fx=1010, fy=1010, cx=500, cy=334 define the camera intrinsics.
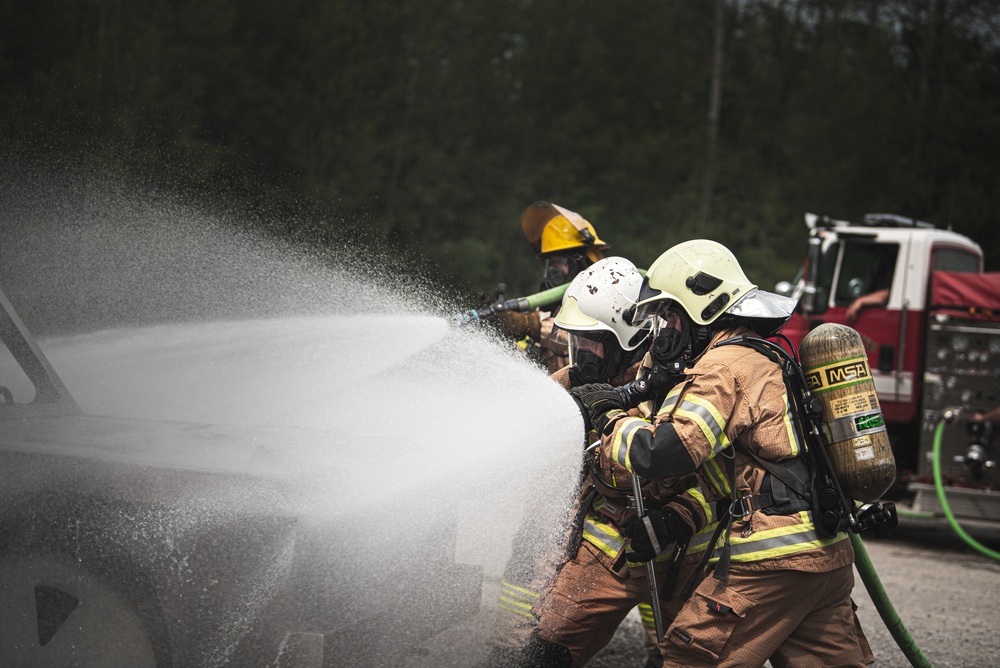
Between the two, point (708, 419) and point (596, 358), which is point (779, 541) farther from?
point (596, 358)

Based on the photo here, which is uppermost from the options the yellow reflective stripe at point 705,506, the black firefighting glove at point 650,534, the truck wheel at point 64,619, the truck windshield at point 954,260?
the truck windshield at point 954,260

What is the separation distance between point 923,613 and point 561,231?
3391 millimetres

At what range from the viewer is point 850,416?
325cm

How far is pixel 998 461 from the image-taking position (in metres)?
8.68

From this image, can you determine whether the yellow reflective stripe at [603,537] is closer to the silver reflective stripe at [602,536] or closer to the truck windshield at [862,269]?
the silver reflective stripe at [602,536]

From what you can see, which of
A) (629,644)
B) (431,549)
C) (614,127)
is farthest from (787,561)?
(614,127)

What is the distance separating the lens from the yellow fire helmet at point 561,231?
560cm

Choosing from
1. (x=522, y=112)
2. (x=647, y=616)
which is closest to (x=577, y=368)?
(x=647, y=616)

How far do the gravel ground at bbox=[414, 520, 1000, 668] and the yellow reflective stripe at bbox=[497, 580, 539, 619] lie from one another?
0.39 ft

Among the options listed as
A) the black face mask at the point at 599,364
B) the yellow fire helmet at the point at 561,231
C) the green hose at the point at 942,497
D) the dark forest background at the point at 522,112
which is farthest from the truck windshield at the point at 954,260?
the black face mask at the point at 599,364

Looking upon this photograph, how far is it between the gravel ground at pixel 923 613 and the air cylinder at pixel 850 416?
4.56 feet

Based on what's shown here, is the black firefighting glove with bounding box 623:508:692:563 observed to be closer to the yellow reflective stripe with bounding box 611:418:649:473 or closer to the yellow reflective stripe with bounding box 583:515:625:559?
the yellow reflective stripe with bounding box 583:515:625:559

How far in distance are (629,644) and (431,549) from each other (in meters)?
2.37

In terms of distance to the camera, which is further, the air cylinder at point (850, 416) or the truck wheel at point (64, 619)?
the air cylinder at point (850, 416)
